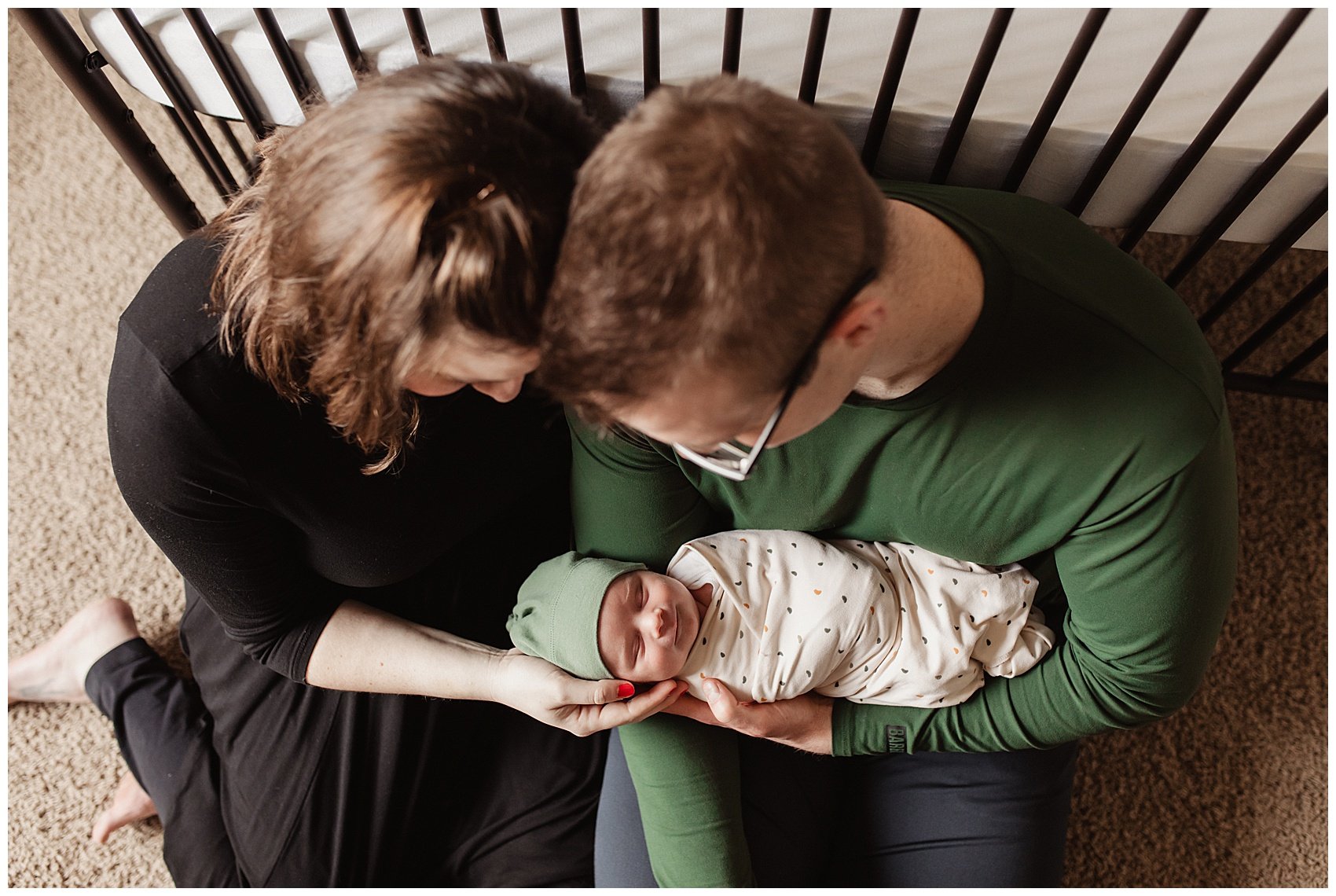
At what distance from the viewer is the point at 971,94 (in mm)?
867

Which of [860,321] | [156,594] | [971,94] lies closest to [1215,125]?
[971,94]

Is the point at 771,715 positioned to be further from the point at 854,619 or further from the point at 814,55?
the point at 814,55

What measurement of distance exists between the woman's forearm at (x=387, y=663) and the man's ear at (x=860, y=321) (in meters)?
0.64

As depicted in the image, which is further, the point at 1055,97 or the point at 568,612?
the point at 568,612

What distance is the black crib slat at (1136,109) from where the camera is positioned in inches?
30.3

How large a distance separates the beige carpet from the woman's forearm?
58 centimetres

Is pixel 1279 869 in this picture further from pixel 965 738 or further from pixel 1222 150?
pixel 1222 150

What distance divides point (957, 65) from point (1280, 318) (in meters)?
0.61

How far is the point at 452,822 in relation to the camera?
116 cm

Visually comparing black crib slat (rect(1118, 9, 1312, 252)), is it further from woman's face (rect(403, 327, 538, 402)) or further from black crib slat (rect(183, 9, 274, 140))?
black crib slat (rect(183, 9, 274, 140))

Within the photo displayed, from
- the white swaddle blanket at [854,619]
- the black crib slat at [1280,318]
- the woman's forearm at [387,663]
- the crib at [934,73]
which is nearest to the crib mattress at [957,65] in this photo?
the crib at [934,73]

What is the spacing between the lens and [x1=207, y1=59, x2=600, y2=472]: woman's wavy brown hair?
59cm

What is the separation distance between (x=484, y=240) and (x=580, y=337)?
0.09 metres

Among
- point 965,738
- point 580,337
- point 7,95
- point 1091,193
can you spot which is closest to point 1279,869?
point 965,738
